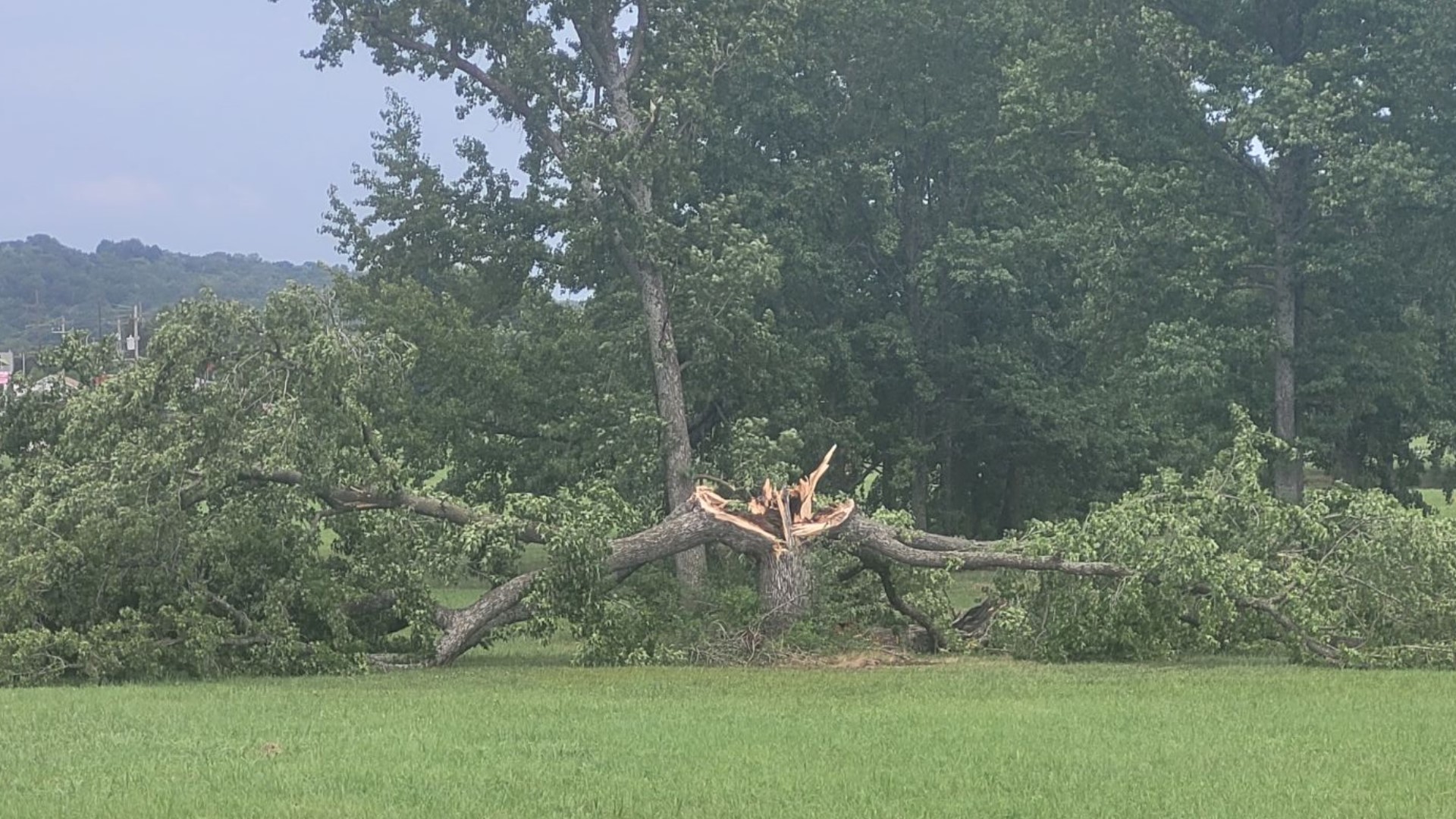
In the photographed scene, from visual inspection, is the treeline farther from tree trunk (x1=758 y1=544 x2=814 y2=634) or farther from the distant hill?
the distant hill

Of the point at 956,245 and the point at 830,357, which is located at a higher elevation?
the point at 956,245

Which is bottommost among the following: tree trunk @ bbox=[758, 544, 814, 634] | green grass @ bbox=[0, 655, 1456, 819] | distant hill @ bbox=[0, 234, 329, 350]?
green grass @ bbox=[0, 655, 1456, 819]

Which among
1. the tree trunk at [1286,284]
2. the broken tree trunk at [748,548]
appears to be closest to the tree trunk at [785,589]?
the broken tree trunk at [748,548]

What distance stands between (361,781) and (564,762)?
3.66 ft

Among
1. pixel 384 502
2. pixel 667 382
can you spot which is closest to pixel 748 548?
pixel 384 502

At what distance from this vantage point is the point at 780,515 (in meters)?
13.7

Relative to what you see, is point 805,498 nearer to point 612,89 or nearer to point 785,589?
point 785,589

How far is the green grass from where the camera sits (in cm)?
744

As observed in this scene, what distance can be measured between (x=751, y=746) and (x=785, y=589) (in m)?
4.86

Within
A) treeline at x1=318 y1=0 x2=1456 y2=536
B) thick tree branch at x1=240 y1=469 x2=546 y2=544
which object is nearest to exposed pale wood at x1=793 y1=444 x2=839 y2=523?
thick tree branch at x1=240 y1=469 x2=546 y2=544

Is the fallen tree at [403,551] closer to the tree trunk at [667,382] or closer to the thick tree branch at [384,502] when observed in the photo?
the thick tree branch at [384,502]

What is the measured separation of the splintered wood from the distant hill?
83.6m

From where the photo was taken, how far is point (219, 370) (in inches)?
531

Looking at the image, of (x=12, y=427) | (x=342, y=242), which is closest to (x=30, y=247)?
(x=342, y=242)
